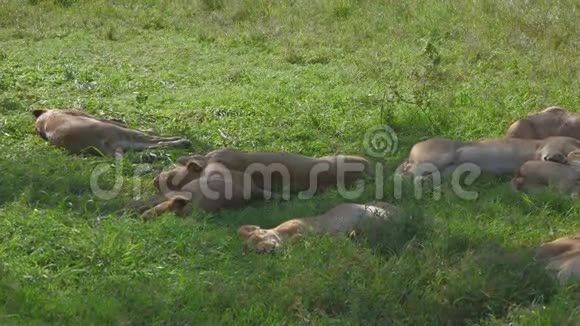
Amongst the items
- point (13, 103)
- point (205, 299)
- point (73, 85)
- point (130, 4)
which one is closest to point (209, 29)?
point (130, 4)

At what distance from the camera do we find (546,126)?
29.2ft

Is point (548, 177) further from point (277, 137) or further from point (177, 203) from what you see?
point (177, 203)

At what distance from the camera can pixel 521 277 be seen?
224 inches

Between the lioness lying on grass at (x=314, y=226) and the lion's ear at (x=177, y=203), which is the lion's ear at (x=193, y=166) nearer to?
the lion's ear at (x=177, y=203)

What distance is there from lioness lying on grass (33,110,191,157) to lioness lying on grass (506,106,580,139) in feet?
9.71

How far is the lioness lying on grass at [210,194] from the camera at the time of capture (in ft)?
23.6

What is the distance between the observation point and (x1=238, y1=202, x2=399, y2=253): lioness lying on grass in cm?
650

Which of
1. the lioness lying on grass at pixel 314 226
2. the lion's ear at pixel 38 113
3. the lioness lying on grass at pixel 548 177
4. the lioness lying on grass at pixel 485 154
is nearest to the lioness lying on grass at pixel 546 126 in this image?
the lioness lying on grass at pixel 485 154

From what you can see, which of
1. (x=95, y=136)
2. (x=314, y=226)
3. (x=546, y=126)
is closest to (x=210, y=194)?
(x=314, y=226)

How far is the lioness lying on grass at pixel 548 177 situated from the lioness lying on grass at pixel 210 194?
2.00 m

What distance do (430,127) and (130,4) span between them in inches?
325

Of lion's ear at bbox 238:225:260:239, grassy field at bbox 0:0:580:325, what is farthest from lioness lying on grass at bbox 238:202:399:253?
grassy field at bbox 0:0:580:325

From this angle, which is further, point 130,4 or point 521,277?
point 130,4

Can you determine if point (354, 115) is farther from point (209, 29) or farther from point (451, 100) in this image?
point (209, 29)
